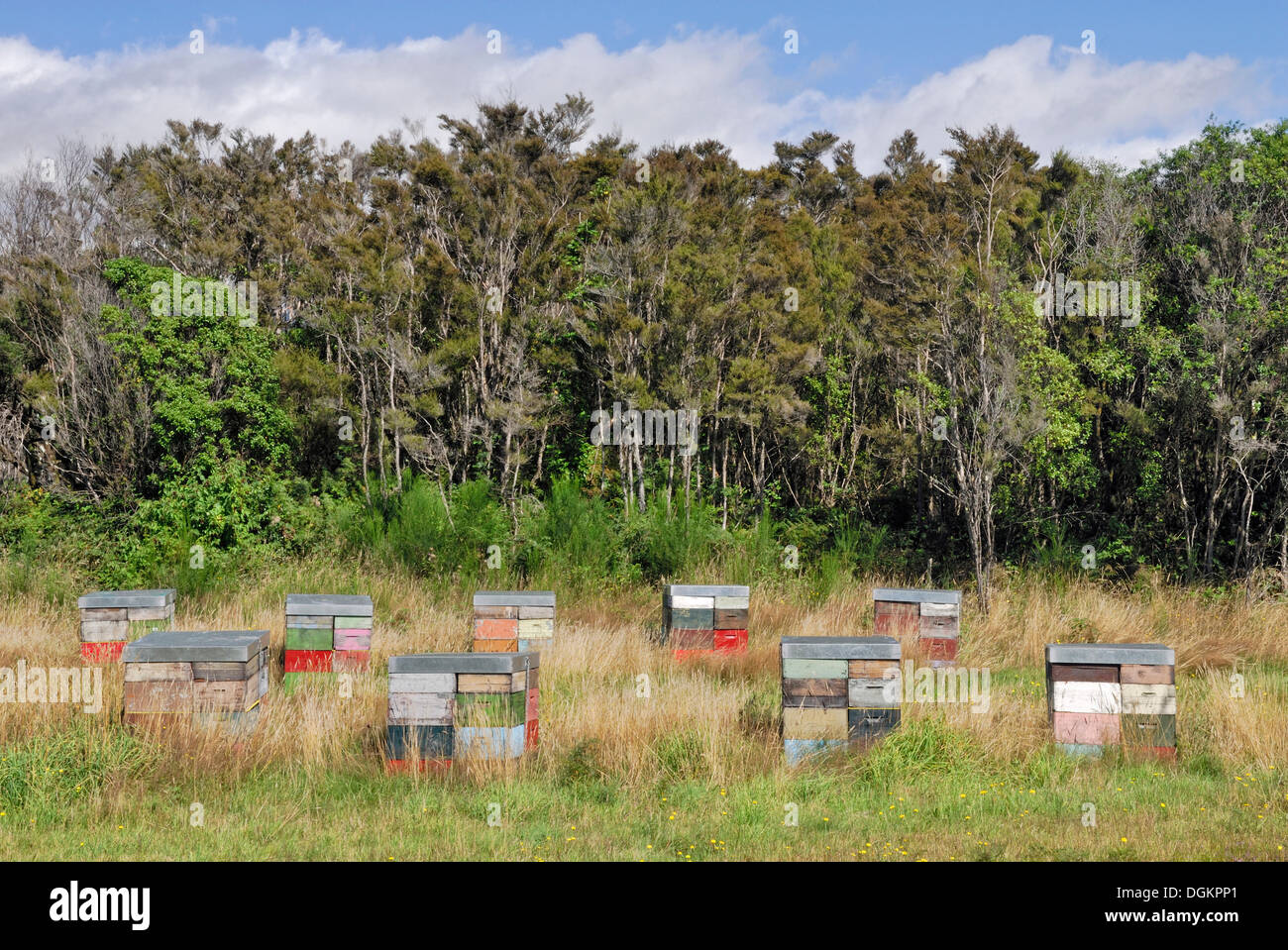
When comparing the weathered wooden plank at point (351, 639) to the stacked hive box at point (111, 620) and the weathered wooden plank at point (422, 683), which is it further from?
the weathered wooden plank at point (422, 683)

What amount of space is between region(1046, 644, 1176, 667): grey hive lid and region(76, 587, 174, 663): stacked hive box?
8.56m

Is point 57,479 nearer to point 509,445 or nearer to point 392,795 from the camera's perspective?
point 509,445

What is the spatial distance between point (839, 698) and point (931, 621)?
3930mm

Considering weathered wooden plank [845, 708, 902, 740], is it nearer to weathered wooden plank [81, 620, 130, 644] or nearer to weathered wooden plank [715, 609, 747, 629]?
weathered wooden plank [715, 609, 747, 629]

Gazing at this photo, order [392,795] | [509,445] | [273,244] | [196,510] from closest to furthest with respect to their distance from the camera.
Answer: [392,795] < [196,510] < [509,445] < [273,244]

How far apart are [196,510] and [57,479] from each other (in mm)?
4756

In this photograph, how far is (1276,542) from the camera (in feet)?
45.9

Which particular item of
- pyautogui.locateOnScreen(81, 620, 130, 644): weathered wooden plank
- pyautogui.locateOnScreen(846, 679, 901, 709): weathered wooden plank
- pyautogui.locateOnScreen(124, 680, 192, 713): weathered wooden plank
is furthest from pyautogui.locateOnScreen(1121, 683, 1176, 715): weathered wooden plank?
pyautogui.locateOnScreen(81, 620, 130, 644): weathered wooden plank

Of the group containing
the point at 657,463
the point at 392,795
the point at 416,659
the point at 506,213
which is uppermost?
the point at 506,213

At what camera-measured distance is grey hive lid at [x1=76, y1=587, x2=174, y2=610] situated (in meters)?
9.77

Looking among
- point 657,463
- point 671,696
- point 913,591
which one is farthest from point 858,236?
point 671,696

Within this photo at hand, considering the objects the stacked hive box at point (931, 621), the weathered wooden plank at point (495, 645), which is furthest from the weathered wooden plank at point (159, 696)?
the stacked hive box at point (931, 621)

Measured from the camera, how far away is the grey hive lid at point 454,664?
6516 millimetres

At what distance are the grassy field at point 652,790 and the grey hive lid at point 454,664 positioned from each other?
650mm
